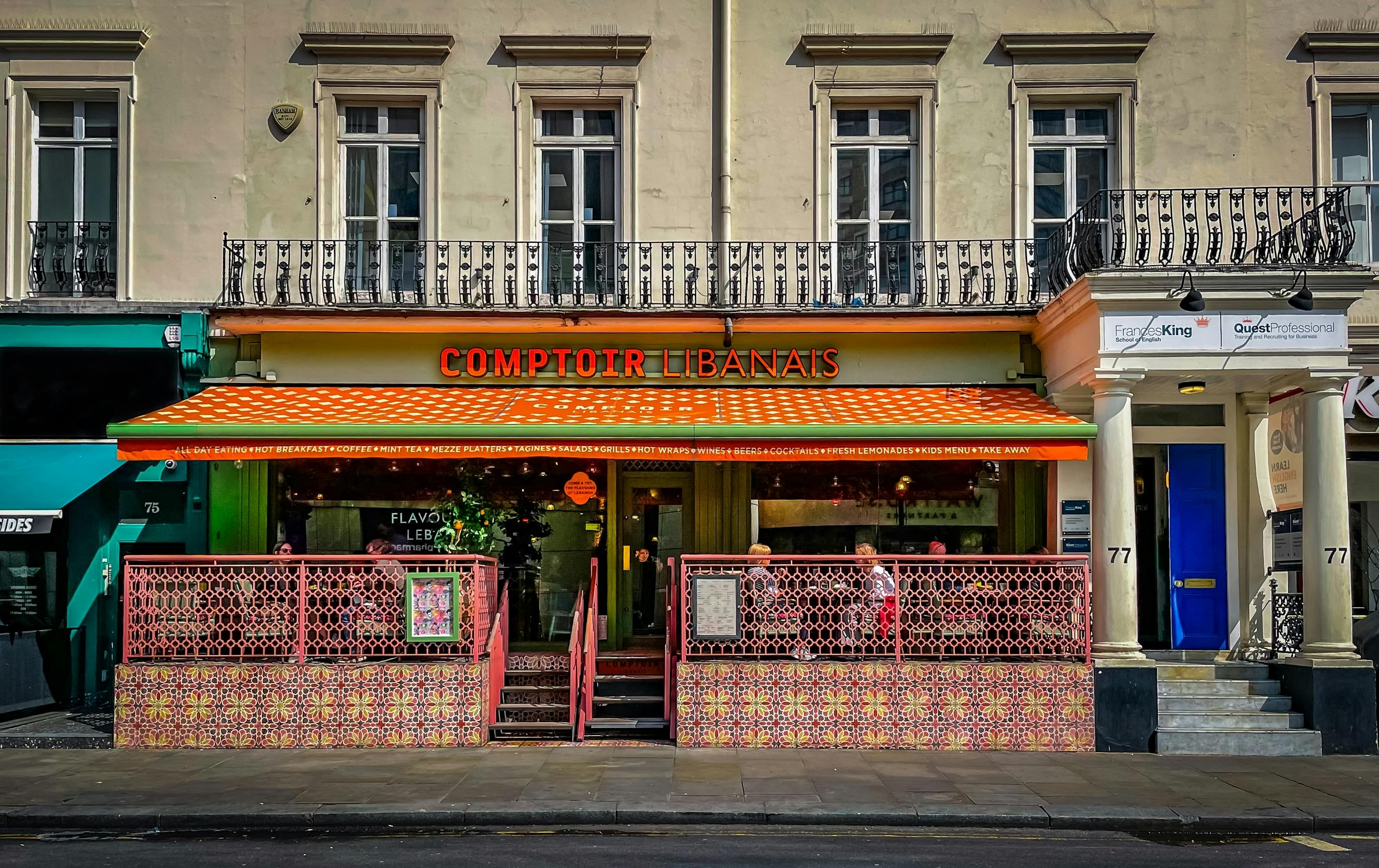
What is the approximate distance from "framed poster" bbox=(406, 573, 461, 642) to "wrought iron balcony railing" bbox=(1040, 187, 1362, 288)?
699cm

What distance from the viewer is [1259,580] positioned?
1434 cm

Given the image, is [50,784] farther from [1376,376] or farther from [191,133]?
[1376,376]

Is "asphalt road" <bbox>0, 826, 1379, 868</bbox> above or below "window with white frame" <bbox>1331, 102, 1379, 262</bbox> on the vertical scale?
below

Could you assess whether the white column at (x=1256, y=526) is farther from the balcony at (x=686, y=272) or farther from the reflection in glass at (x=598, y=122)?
the reflection in glass at (x=598, y=122)

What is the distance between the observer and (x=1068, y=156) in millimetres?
15023

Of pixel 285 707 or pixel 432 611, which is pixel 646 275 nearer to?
pixel 432 611

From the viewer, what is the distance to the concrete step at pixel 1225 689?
12867 mm

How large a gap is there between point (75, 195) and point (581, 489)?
6.92 metres

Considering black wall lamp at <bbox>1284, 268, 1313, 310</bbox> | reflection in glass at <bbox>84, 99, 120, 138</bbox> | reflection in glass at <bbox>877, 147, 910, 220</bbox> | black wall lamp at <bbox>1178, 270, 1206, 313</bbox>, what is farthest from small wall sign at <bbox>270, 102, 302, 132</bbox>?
black wall lamp at <bbox>1284, 268, 1313, 310</bbox>

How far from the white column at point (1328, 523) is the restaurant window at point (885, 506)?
3.33 m

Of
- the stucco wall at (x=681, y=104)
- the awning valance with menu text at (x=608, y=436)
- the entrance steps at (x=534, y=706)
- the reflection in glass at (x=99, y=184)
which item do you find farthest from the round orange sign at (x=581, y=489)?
the reflection in glass at (x=99, y=184)

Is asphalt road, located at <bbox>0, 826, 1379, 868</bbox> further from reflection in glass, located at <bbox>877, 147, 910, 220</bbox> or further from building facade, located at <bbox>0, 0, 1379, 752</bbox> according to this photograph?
reflection in glass, located at <bbox>877, 147, 910, 220</bbox>

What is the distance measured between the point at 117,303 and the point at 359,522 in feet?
12.1

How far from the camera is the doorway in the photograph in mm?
14711
